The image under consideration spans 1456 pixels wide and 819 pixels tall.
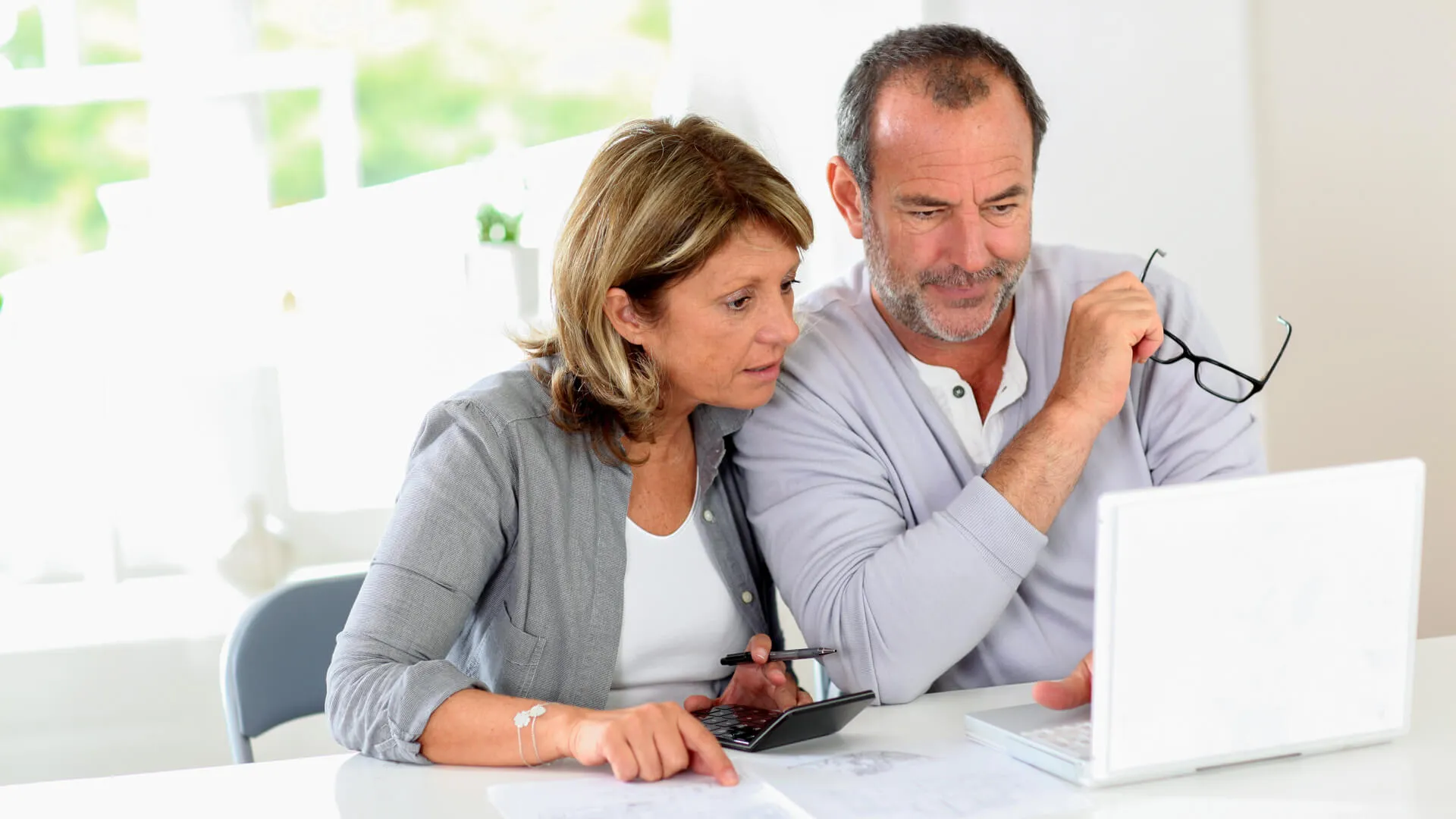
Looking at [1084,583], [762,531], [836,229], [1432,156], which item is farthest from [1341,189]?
[762,531]

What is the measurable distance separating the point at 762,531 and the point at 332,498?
153cm

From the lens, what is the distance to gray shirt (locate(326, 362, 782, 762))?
4.40ft

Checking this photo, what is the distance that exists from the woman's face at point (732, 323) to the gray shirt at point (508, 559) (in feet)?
0.38

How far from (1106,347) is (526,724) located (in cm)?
76

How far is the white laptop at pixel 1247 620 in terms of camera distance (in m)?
1.03

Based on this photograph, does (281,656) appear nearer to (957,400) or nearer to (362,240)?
(957,400)

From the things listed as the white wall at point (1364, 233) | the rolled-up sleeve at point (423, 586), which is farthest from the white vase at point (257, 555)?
the white wall at point (1364, 233)

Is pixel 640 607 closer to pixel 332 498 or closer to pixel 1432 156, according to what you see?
pixel 332 498

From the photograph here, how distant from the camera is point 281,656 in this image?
181 cm

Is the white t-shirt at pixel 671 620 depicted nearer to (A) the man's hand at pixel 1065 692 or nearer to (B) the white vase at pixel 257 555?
(A) the man's hand at pixel 1065 692

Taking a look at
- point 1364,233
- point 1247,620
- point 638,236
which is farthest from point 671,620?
point 1364,233

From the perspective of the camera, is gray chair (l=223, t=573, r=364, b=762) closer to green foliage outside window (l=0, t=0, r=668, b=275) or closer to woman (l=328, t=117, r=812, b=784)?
woman (l=328, t=117, r=812, b=784)

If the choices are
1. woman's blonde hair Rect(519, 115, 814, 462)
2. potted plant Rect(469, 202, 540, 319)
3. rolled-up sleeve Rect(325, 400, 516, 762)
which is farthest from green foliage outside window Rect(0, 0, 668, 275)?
→ rolled-up sleeve Rect(325, 400, 516, 762)

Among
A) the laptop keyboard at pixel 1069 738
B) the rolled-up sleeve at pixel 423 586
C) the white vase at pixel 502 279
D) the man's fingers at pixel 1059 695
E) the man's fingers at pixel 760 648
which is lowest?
the man's fingers at pixel 760 648
